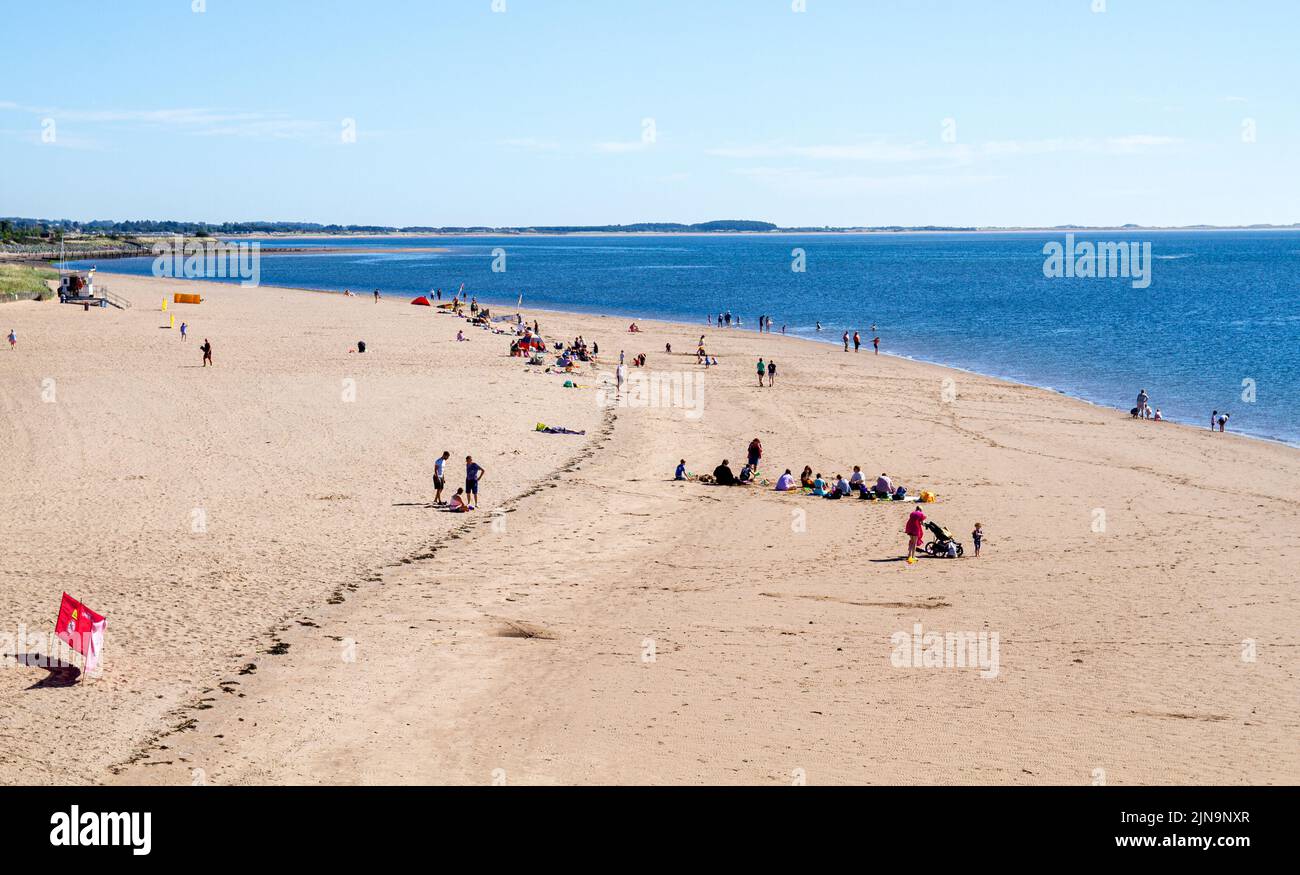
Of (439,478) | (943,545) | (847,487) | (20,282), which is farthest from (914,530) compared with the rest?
(20,282)

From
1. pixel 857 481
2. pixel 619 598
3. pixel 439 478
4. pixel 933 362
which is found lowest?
pixel 619 598

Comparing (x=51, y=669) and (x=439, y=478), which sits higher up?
(x=439, y=478)

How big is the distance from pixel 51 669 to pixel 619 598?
7.38 metres

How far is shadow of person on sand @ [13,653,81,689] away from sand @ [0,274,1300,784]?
0.09m

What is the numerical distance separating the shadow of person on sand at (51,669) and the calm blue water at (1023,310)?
32176 mm

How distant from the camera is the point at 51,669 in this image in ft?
41.4

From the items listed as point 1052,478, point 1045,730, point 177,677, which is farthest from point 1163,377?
point 177,677

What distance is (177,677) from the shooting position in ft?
41.1

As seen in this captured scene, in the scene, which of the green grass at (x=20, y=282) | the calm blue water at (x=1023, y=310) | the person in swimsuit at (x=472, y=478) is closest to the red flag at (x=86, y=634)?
the person in swimsuit at (x=472, y=478)

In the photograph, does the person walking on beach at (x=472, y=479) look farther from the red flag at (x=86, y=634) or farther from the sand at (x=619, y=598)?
the red flag at (x=86, y=634)

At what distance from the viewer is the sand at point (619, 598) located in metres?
10.9

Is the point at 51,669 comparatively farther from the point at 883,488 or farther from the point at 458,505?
the point at 883,488

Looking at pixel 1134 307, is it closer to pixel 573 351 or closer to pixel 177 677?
pixel 573 351
